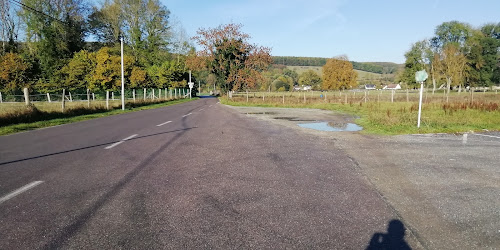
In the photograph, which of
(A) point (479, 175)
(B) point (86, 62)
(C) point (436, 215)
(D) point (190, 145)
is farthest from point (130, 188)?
(B) point (86, 62)

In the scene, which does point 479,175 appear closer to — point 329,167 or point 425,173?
point 425,173

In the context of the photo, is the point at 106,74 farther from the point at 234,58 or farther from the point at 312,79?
the point at 312,79

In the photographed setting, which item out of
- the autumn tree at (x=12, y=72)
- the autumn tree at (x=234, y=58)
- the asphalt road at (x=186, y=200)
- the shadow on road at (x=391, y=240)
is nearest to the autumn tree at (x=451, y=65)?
the autumn tree at (x=234, y=58)

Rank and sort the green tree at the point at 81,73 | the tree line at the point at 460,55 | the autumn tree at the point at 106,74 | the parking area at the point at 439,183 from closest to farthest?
the parking area at the point at 439,183 < the autumn tree at the point at 106,74 < the green tree at the point at 81,73 < the tree line at the point at 460,55

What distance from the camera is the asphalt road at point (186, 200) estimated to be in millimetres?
2998

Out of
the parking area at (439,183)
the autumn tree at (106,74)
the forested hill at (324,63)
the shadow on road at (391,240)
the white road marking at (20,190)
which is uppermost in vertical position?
the forested hill at (324,63)

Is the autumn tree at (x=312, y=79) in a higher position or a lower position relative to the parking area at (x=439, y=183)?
higher

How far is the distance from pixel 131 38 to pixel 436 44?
74864mm

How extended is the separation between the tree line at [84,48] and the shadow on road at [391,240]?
31.2 m

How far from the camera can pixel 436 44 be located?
253 ft

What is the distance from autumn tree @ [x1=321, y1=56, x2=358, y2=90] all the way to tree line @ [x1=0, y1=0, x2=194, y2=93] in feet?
139

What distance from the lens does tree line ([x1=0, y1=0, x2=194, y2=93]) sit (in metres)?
35.0

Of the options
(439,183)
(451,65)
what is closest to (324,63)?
(451,65)

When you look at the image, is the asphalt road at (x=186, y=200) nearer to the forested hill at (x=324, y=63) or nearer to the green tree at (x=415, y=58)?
the green tree at (x=415, y=58)
